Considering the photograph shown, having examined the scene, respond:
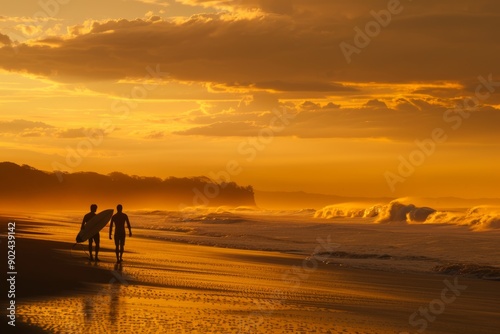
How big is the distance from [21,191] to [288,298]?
522 ft

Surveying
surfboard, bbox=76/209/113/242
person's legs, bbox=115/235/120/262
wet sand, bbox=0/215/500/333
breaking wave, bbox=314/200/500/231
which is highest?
breaking wave, bbox=314/200/500/231

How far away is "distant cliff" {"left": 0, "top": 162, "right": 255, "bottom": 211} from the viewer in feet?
557

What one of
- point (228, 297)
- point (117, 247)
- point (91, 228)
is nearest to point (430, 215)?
point (91, 228)

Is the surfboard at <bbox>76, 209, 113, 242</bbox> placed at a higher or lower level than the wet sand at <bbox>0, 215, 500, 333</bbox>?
higher

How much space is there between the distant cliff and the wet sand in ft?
469

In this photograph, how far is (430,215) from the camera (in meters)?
60.7

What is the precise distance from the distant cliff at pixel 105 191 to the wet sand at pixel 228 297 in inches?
5628

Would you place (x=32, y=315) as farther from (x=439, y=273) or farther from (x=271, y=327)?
(x=439, y=273)

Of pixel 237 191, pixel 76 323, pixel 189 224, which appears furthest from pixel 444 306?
pixel 237 191

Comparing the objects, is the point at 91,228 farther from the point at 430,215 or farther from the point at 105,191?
the point at 105,191

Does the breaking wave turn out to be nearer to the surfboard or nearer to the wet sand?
the wet sand

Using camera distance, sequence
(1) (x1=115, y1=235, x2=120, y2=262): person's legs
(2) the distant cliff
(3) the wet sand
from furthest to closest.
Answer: (2) the distant cliff
(1) (x1=115, y1=235, x2=120, y2=262): person's legs
(3) the wet sand

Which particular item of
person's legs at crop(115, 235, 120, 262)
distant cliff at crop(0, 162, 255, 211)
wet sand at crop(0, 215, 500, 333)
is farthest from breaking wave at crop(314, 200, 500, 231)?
distant cliff at crop(0, 162, 255, 211)

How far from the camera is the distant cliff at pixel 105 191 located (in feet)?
557
